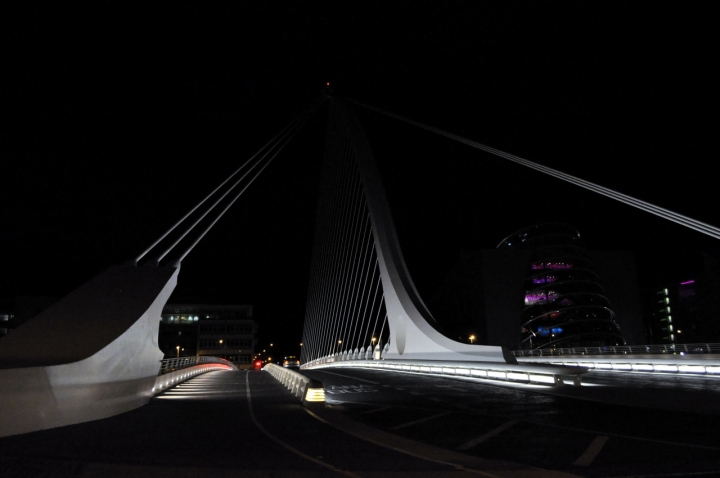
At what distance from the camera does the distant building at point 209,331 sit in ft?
314

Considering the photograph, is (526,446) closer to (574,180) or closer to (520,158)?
(574,180)

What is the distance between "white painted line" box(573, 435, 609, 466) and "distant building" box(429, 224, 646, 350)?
82.4 m

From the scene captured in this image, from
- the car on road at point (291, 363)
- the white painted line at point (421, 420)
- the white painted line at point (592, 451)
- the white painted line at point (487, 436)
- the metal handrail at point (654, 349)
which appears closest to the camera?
the white painted line at point (592, 451)

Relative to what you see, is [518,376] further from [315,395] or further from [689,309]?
[689,309]

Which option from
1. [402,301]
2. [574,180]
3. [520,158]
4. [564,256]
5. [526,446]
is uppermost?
[564,256]

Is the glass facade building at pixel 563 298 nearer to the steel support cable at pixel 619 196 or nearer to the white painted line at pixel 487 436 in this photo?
the steel support cable at pixel 619 196

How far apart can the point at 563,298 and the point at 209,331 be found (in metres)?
58.2

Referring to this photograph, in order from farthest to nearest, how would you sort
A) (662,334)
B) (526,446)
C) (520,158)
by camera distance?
(662,334) → (520,158) → (526,446)

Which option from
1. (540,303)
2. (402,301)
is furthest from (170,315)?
(402,301)

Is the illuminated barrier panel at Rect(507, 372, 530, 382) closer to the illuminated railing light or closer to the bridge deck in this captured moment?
the illuminated railing light

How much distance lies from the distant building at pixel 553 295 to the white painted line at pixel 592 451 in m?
82.4

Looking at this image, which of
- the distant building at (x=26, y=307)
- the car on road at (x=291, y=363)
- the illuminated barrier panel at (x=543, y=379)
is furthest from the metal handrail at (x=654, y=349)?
the distant building at (x=26, y=307)

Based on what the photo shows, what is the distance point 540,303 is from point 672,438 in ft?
279

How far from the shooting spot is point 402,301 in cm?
3077
